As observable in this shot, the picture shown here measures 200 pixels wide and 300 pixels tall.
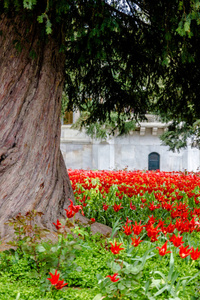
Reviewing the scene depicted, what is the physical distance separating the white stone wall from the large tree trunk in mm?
15056

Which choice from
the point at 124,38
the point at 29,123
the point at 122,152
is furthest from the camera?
the point at 122,152

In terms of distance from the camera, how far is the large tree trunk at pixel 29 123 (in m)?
3.60

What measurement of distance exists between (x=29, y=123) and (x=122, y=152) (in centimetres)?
1582

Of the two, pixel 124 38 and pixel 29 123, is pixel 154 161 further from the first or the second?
pixel 29 123

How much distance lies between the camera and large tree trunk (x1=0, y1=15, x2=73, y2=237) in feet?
11.8

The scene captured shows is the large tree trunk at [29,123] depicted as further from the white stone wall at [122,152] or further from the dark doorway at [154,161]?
Answer: the dark doorway at [154,161]

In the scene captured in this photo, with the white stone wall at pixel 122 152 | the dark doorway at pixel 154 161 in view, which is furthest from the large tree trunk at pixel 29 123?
the dark doorway at pixel 154 161

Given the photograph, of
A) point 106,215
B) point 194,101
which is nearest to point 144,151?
point 194,101

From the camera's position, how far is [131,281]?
2.22 m

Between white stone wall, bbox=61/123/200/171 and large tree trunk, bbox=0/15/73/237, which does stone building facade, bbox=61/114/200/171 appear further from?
large tree trunk, bbox=0/15/73/237

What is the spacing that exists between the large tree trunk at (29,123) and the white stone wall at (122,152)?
593 inches

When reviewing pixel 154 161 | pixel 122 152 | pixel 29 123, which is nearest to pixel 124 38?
pixel 29 123

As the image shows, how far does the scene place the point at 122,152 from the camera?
64.1 feet

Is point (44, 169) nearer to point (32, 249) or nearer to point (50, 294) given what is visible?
point (32, 249)
